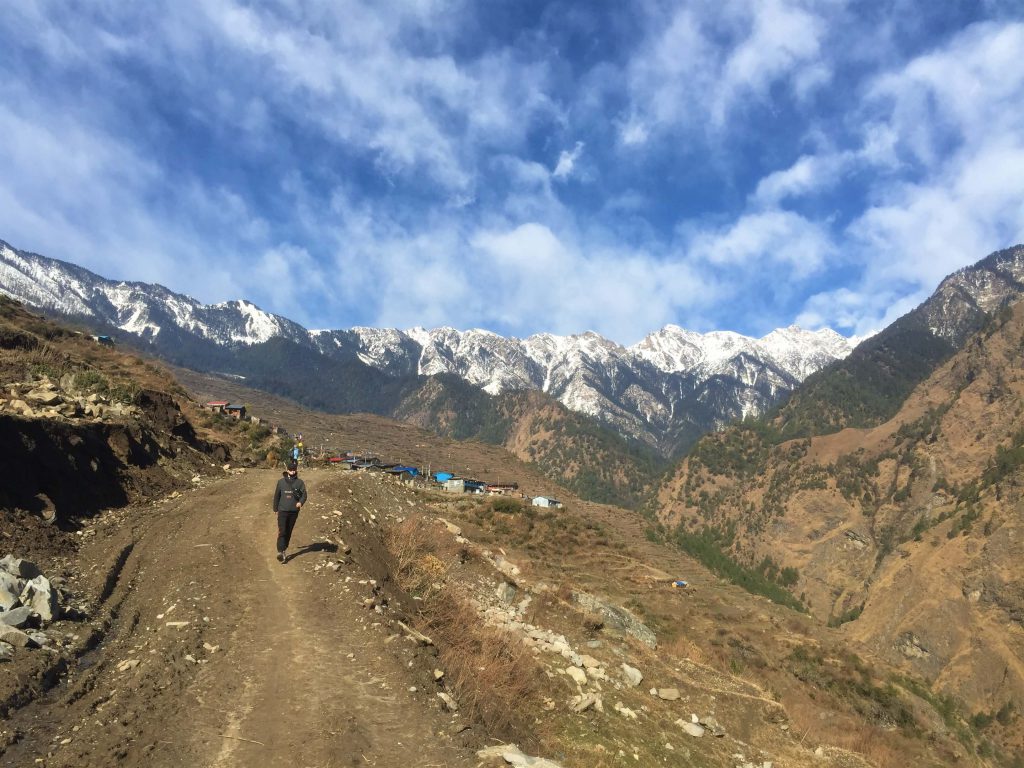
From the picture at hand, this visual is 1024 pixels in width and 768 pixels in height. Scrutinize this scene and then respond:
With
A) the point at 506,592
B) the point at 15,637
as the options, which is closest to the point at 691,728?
the point at 506,592

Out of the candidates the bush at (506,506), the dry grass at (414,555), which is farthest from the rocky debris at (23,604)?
the bush at (506,506)

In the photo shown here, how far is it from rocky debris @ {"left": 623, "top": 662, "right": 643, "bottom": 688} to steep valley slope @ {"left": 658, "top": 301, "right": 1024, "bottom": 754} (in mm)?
88670

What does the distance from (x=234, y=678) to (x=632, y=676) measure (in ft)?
35.9

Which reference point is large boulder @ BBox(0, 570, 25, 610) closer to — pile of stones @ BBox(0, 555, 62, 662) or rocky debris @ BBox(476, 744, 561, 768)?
pile of stones @ BBox(0, 555, 62, 662)

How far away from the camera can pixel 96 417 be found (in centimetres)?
2433

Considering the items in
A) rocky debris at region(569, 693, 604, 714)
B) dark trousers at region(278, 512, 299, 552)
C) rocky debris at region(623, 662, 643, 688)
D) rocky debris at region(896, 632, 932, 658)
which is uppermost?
dark trousers at region(278, 512, 299, 552)

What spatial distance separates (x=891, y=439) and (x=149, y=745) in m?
205

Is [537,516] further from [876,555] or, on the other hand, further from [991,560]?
[876,555]

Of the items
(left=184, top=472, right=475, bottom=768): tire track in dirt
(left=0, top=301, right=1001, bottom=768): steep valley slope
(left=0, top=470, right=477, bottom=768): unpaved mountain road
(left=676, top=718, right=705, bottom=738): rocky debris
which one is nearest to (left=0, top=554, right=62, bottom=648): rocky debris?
(left=0, top=301, right=1001, bottom=768): steep valley slope

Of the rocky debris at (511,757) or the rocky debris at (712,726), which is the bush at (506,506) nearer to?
the rocky debris at (712,726)

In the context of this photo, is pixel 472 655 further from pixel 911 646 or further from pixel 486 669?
pixel 911 646

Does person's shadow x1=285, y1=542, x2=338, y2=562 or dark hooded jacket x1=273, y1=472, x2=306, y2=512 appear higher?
dark hooded jacket x1=273, y1=472, x2=306, y2=512

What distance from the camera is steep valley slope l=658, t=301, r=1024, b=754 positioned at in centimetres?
8875

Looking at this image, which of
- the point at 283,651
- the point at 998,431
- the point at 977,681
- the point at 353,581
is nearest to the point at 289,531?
the point at 353,581
